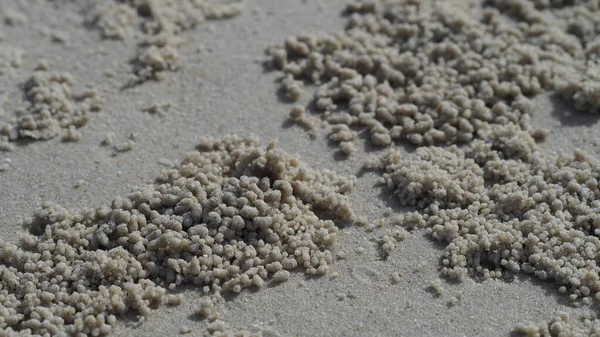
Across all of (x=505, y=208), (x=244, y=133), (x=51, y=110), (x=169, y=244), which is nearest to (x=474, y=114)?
(x=505, y=208)

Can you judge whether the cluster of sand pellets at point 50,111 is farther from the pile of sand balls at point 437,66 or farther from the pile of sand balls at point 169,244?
the pile of sand balls at point 437,66

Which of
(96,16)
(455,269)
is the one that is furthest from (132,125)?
(455,269)

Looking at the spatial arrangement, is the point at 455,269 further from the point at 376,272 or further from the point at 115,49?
the point at 115,49

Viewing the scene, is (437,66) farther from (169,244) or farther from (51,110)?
(51,110)

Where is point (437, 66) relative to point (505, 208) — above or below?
above

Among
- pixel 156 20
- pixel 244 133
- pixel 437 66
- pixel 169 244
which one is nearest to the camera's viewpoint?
pixel 169 244

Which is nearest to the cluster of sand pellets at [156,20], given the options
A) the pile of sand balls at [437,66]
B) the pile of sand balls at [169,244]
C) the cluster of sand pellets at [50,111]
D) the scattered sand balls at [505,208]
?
the cluster of sand pellets at [50,111]
